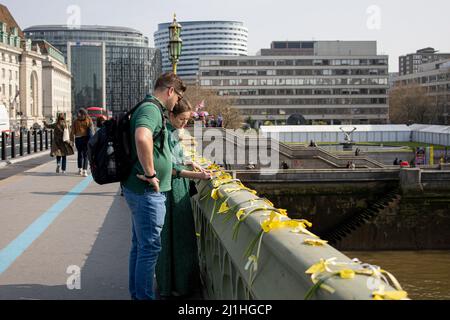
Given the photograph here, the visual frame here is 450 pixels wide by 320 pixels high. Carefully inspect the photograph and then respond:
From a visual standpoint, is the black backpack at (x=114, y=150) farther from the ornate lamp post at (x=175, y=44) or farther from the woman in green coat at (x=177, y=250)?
the ornate lamp post at (x=175, y=44)

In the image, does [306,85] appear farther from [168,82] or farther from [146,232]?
[146,232]

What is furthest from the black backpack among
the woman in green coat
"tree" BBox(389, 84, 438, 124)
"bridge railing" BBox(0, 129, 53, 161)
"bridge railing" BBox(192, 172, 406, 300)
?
"tree" BBox(389, 84, 438, 124)

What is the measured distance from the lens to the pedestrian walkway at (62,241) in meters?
5.49

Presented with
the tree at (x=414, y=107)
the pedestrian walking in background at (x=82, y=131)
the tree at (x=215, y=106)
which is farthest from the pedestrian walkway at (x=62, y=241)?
the tree at (x=414, y=107)

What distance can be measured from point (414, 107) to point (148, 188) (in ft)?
462

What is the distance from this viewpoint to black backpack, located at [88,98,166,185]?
4.61 metres

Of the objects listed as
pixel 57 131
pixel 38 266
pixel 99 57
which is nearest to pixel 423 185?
pixel 57 131

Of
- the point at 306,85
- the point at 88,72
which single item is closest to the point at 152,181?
the point at 306,85

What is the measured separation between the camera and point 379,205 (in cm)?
3300

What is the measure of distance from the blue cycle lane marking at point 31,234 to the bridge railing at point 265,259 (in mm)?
1959

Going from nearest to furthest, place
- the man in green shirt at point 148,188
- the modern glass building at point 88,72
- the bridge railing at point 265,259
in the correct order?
the bridge railing at point 265,259, the man in green shirt at point 148,188, the modern glass building at point 88,72

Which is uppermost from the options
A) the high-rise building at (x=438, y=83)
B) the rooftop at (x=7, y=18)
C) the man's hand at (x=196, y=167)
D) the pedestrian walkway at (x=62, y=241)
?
the rooftop at (x=7, y=18)

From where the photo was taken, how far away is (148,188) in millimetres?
4582

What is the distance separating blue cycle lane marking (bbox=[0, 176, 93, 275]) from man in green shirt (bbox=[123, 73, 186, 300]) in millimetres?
1892
